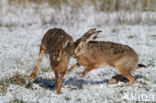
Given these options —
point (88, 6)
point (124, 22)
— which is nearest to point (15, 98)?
point (124, 22)

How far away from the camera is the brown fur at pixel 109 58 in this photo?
650cm


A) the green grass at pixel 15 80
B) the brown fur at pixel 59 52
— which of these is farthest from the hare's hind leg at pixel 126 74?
the green grass at pixel 15 80

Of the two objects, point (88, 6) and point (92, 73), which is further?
point (88, 6)

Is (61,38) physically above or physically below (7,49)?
above

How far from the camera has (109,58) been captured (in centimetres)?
663

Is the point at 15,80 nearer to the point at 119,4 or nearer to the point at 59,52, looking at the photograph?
the point at 59,52

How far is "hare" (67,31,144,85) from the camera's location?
6499 millimetres

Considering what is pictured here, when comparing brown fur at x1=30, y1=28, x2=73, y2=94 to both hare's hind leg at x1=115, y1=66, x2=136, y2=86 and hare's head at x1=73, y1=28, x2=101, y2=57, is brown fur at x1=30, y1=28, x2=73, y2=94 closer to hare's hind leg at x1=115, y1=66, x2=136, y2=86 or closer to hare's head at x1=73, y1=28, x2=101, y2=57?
hare's head at x1=73, y1=28, x2=101, y2=57

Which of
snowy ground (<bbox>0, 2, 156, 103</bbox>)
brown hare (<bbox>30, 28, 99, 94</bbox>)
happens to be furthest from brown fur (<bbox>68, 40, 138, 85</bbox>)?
brown hare (<bbox>30, 28, 99, 94</bbox>)

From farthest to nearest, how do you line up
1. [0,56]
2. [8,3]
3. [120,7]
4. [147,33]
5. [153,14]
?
[8,3] < [120,7] < [153,14] < [147,33] < [0,56]

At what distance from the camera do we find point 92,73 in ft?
25.1

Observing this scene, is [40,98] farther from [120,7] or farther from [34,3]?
[34,3]

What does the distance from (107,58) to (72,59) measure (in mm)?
2530

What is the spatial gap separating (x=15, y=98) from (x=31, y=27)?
8.59 m
